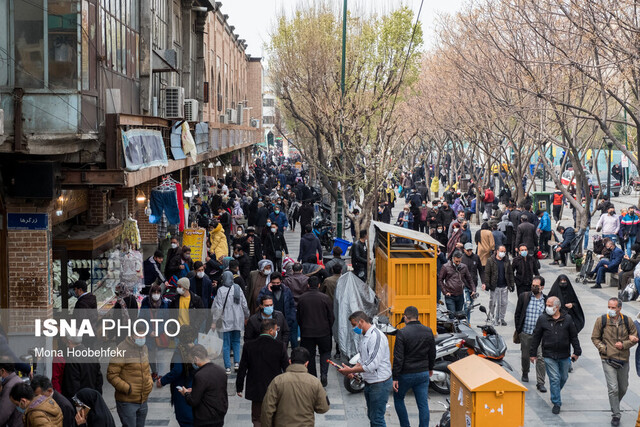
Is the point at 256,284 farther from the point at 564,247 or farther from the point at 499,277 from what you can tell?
the point at 564,247

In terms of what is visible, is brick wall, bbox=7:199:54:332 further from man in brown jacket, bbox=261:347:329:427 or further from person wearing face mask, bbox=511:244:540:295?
person wearing face mask, bbox=511:244:540:295

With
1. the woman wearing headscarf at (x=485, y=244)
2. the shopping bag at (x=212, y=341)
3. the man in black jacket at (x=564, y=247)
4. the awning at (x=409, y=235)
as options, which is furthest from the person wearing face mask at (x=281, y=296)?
the man in black jacket at (x=564, y=247)

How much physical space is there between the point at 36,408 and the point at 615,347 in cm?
672

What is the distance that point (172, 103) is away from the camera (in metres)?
18.6

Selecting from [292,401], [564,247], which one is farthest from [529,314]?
[564,247]

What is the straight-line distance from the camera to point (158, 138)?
15.2 meters

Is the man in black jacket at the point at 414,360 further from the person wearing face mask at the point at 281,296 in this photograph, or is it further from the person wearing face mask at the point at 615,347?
the person wearing face mask at the point at 281,296

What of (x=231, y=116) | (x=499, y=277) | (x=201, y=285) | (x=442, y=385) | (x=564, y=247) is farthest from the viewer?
(x=231, y=116)

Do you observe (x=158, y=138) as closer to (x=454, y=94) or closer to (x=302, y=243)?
(x=302, y=243)

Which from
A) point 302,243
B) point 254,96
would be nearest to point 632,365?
point 302,243

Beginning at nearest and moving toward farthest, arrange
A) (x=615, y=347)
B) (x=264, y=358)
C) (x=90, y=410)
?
1. (x=90, y=410)
2. (x=264, y=358)
3. (x=615, y=347)

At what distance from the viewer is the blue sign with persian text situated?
11.7m

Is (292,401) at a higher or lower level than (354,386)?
higher

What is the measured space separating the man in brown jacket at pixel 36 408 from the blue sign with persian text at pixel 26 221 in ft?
15.9
